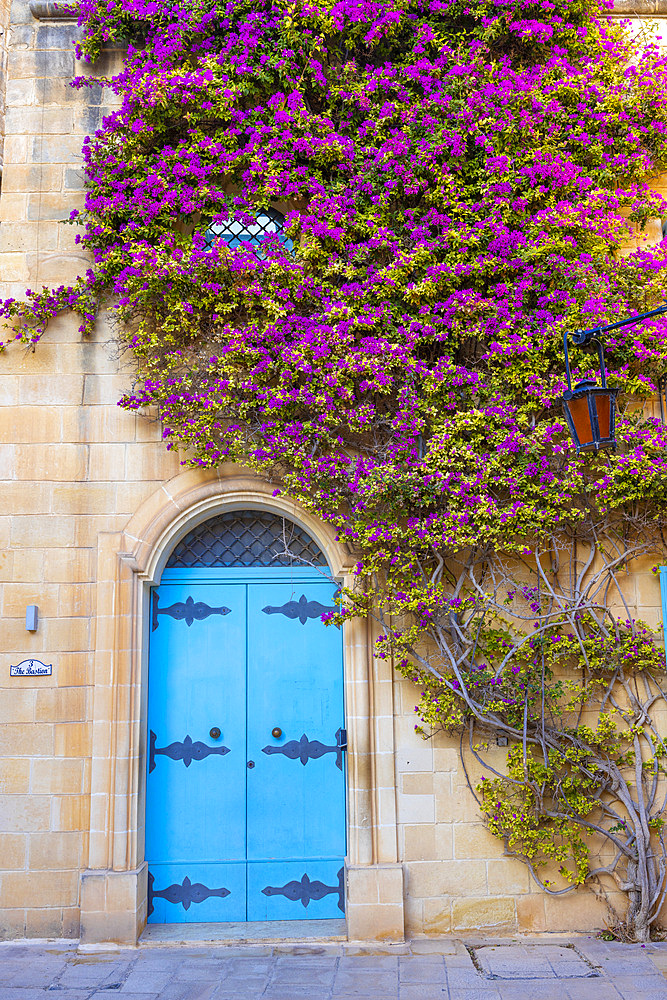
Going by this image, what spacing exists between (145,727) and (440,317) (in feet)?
11.1

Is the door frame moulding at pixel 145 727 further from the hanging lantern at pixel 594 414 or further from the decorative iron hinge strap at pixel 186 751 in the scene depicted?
the hanging lantern at pixel 594 414

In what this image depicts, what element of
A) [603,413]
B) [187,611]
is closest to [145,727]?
[187,611]

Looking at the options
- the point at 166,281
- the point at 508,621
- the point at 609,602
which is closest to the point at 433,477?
the point at 508,621

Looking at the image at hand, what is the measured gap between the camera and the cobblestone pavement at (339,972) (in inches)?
147

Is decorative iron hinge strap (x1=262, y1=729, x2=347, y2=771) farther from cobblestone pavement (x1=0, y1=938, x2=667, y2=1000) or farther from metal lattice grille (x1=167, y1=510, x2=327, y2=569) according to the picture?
metal lattice grille (x1=167, y1=510, x2=327, y2=569)

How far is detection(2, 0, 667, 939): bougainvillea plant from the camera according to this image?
456 cm

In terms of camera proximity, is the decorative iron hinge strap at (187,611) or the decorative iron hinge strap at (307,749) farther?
the decorative iron hinge strap at (187,611)

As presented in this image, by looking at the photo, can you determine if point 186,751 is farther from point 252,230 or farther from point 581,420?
point 252,230

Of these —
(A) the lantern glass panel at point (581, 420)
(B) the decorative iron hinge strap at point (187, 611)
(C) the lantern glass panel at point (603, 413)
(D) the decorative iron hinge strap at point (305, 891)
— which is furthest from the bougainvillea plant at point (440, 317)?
(D) the decorative iron hinge strap at point (305, 891)

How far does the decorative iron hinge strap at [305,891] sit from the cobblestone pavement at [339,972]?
1.22 feet

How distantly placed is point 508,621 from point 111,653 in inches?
105

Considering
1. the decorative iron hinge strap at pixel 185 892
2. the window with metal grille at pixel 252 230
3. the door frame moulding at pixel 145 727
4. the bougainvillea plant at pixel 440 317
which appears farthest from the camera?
the window with metal grille at pixel 252 230

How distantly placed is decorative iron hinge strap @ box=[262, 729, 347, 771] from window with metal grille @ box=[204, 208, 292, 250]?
3.55 metres

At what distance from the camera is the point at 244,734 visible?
4.89 metres
